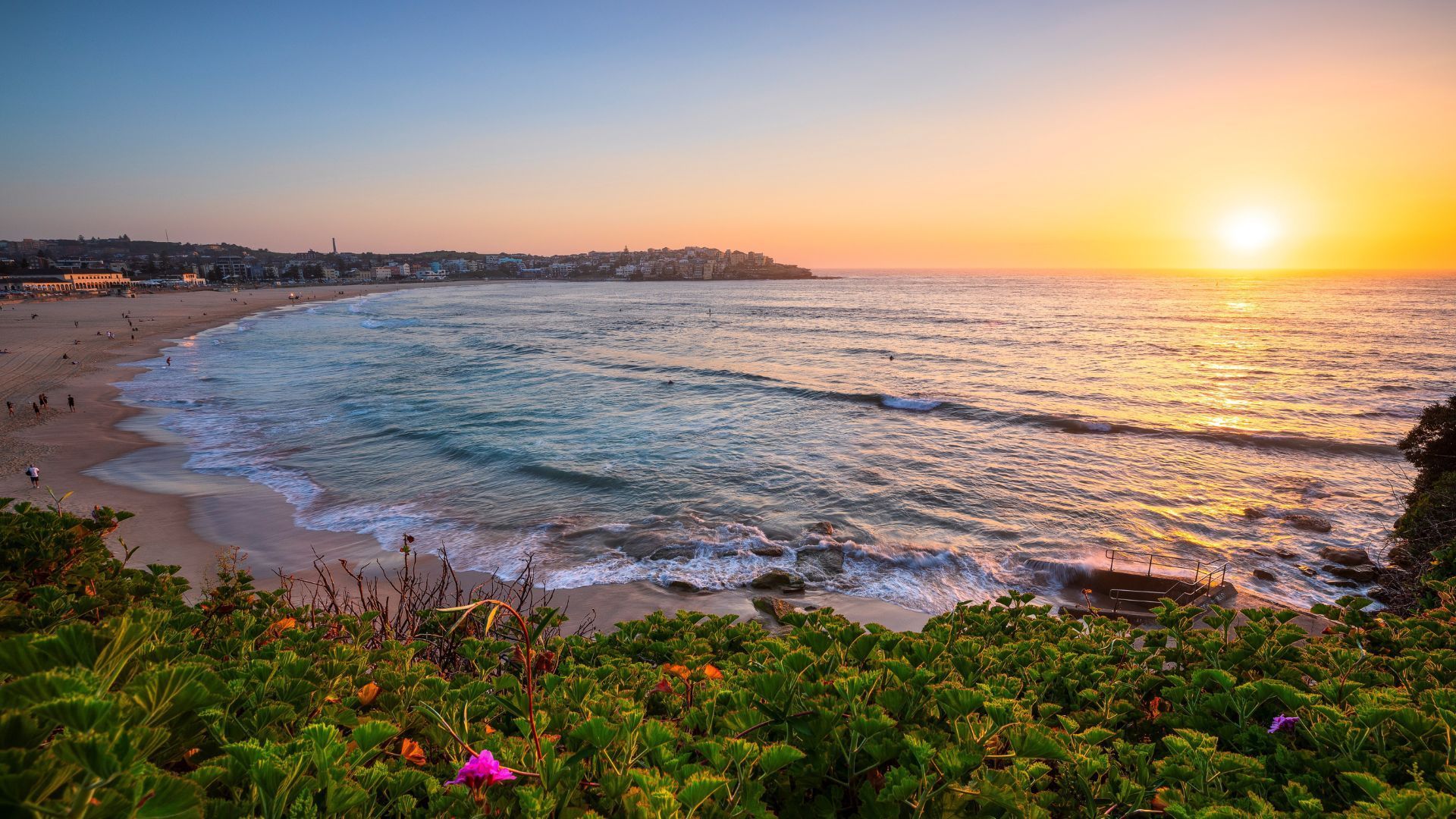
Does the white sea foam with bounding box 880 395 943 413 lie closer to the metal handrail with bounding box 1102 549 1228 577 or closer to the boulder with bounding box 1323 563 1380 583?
the metal handrail with bounding box 1102 549 1228 577

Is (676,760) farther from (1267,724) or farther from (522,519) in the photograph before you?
(522,519)

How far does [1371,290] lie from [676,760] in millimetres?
172976

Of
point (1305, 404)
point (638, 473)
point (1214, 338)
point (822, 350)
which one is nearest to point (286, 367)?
point (638, 473)

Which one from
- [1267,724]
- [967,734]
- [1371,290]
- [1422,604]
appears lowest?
[1422,604]

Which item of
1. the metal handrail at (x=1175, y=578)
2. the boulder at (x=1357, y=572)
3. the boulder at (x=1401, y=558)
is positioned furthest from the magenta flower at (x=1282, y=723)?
the boulder at (x=1357, y=572)

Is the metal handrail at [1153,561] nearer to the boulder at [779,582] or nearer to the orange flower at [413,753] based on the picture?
the boulder at [779,582]

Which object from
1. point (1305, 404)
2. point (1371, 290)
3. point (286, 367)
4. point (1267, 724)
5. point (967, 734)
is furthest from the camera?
point (1371, 290)

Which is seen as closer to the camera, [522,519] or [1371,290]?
[522,519]

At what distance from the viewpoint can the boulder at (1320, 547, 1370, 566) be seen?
12.8m

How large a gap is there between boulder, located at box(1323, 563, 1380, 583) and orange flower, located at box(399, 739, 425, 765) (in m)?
17.0

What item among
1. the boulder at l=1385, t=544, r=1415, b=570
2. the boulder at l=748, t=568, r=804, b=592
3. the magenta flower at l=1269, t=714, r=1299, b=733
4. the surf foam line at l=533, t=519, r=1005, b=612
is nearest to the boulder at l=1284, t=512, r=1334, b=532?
the boulder at l=1385, t=544, r=1415, b=570

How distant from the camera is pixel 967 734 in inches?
78.6

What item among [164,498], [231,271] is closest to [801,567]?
[164,498]

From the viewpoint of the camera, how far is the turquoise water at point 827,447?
45.2ft
